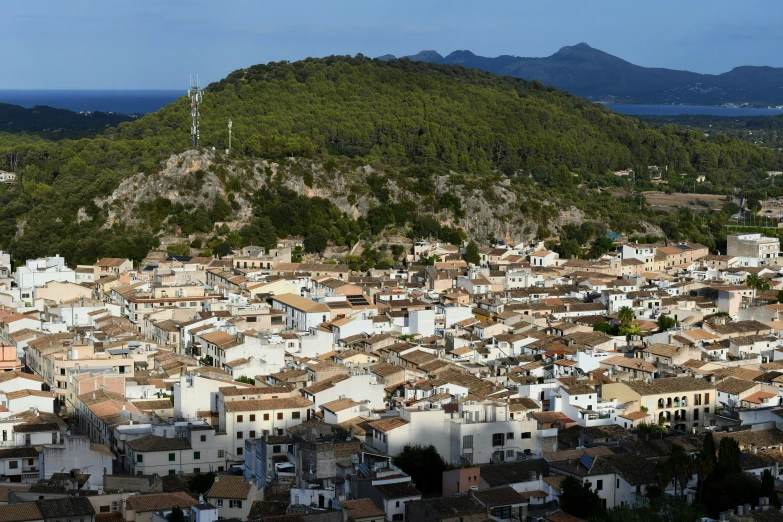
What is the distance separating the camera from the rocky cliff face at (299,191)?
2021 inches

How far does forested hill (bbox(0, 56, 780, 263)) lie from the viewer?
5106 centimetres

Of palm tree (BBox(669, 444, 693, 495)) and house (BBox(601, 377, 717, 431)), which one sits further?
house (BBox(601, 377, 717, 431))

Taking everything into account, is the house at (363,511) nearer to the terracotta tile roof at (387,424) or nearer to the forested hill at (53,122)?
the terracotta tile roof at (387,424)

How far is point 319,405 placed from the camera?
75.8 feet

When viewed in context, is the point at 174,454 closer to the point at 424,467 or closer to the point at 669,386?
the point at 424,467

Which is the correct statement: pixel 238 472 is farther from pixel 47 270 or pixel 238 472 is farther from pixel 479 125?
pixel 479 125

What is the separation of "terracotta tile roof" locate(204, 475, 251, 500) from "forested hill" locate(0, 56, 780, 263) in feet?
91.9

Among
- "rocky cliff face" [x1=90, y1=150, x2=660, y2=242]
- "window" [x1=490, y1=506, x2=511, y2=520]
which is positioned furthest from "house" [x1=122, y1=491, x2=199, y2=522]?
"rocky cliff face" [x1=90, y1=150, x2=660, y2=242]

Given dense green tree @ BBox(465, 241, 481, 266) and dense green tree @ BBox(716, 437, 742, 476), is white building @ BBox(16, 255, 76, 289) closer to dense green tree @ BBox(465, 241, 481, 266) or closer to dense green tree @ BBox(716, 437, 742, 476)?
dense green tree @ BBox(465, 241, 481, 266)

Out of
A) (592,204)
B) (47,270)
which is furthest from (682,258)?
(47,270)

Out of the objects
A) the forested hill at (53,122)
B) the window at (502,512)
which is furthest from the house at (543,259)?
the forested hill at (53,122)

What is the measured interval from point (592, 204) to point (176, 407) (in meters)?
37.6

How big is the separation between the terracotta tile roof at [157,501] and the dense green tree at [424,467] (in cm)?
345

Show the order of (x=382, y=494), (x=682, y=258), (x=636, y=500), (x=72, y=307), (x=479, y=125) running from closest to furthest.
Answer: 1. (x=382, y=494)
2. (x=636, y=500)
3. (x=72, y=307)
4. (x=682, y=258)
5. (x=479, y=125)
